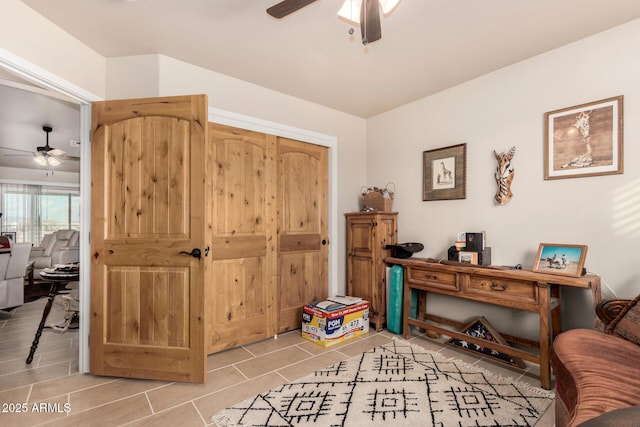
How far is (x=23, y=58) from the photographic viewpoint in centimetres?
203

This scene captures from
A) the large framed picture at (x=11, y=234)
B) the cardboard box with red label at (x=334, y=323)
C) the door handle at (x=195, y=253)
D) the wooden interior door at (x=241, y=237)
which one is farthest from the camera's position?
the large framed picture at (x=11, y=234)

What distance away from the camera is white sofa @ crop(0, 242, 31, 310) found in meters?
4.16

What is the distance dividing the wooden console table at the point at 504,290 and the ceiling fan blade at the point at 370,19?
2.00m

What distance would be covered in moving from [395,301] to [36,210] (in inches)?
357

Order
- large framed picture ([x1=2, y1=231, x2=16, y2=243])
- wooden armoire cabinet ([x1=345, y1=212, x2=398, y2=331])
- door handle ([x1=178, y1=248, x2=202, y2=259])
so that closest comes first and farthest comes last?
door handle ([x1=178, y1=248, x2=202, y2=259]) → wooden armoire cabinet ([x1=345, y1=212, x2=398, y2=331]) → large framed picture ([x1=2, y1=231, x2=16, y2=243])

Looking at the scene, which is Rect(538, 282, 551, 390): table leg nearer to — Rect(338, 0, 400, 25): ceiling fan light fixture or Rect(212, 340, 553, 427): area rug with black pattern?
Rect(212, 340, 553, 427): area rug with black pattern

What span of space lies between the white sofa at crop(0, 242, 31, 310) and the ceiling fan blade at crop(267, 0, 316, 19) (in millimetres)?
4830

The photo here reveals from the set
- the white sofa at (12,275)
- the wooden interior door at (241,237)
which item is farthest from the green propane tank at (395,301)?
the white sofa at (12,275)

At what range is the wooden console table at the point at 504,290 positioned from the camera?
2.33 m

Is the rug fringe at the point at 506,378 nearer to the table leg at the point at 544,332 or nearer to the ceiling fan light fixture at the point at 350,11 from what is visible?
the table leg at the point at 544,332

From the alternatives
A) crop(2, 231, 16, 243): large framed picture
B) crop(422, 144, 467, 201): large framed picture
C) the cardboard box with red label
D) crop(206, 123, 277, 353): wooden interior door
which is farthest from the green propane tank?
crop(2, 231, 16, 243): large framed picture

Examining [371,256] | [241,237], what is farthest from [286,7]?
[371,256]

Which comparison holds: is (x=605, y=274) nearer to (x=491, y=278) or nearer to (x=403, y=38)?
(x=491, y=278)

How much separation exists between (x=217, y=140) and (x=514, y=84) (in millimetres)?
2742
